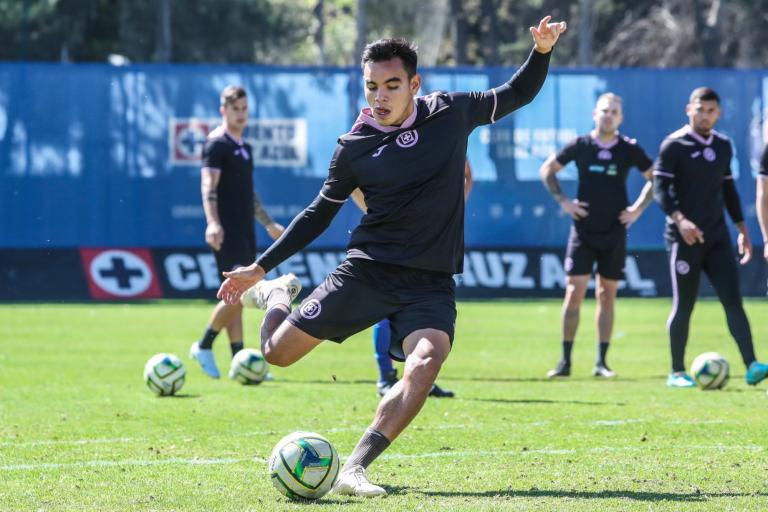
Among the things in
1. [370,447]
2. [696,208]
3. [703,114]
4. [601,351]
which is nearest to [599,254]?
[601,351]

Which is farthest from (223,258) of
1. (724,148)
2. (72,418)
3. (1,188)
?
(1,188)

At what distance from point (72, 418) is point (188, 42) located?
3501cm

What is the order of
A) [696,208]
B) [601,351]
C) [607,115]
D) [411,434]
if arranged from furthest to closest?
[601,351] < [607,115] < [696,208] < [411,434]

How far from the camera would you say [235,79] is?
22359 millimetres

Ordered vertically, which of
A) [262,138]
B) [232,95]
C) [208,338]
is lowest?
[208,338]

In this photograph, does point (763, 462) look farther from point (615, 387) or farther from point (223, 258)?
point (223, 258)

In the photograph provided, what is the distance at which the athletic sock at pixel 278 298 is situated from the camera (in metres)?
7.25

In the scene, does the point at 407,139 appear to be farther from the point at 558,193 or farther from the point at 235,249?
the point at 558,193

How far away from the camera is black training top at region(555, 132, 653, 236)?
12.5m

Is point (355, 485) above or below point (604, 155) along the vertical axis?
below

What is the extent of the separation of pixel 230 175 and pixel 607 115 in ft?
11.1

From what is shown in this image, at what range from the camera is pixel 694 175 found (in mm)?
11383

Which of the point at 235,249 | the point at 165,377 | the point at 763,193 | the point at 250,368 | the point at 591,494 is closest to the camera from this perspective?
the point at 591,494

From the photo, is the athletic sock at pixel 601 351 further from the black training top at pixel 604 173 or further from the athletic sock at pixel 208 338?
the athletic sock at pixel 208 338
